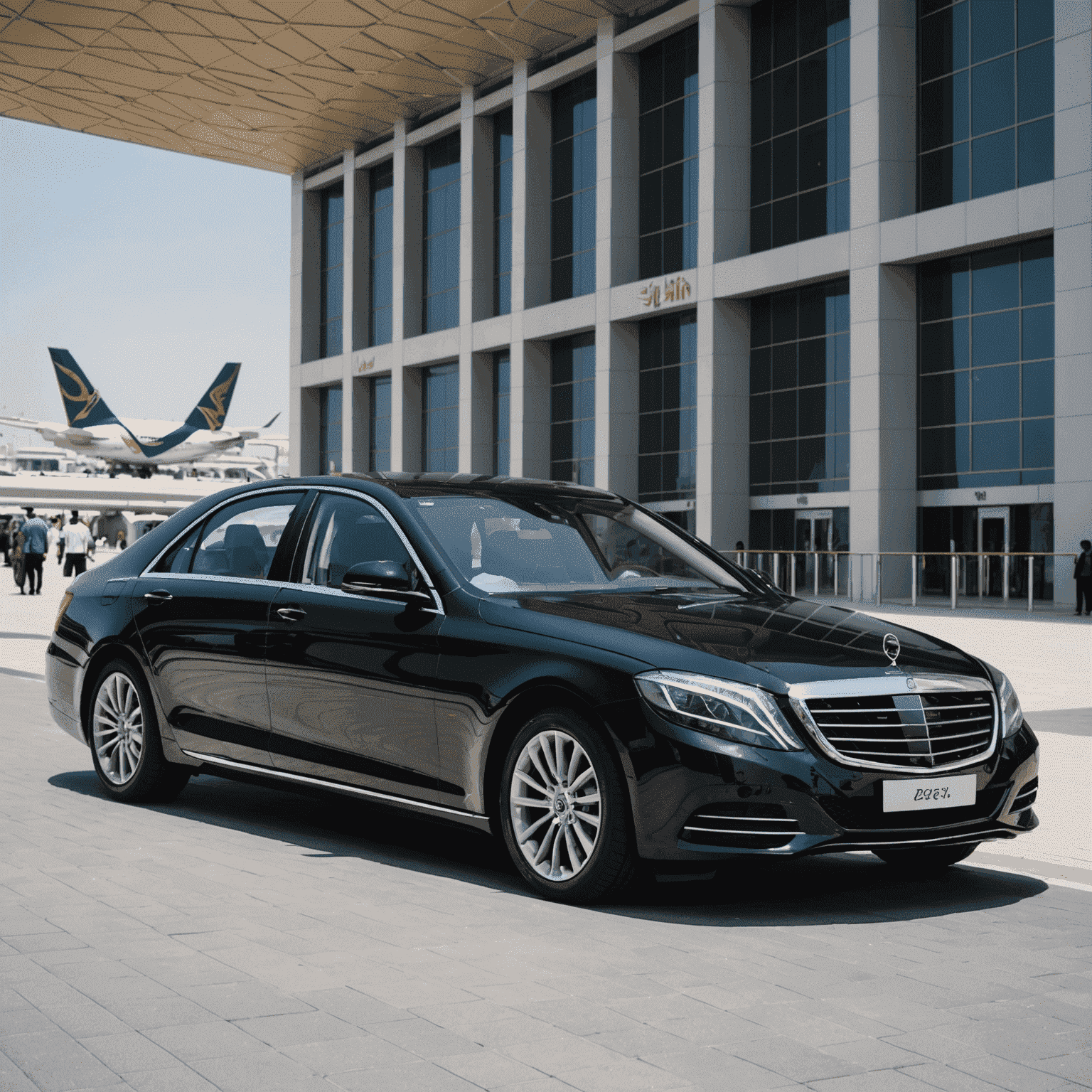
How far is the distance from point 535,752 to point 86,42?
4350 cm

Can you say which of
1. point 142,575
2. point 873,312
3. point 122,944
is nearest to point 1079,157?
point 873,312

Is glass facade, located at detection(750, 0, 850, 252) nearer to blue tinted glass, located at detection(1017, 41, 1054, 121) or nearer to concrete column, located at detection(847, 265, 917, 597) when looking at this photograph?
concrete column, located at detection(847, 265, 917, 597)

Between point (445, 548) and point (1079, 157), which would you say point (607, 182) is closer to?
point (1079, 157)

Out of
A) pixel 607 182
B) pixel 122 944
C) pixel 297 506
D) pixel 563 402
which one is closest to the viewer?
pixel 122 944

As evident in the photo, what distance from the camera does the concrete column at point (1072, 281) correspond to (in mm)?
29703

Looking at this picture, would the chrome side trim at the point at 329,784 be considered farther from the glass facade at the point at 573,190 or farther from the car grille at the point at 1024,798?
the glass facade at the point at 573,190

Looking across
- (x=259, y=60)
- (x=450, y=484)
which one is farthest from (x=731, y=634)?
(x=259, y=60)

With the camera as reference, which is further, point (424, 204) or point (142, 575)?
point (424, 204)

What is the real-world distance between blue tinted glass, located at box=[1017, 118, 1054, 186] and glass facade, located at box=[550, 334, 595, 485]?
1556 cm

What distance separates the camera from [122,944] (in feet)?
15.5

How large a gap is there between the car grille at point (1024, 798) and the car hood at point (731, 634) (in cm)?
44

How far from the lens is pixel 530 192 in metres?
45.7

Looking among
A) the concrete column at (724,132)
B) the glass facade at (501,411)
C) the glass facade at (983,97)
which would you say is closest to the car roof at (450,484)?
the glass facade at (983,97)

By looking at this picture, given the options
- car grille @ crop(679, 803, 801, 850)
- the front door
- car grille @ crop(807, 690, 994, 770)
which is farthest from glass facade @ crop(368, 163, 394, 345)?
car grille @ crop(679, 803, 801, 850)
